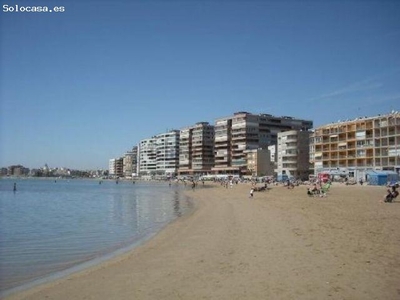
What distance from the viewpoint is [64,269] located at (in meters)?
12.6

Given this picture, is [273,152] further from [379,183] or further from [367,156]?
[379,183]

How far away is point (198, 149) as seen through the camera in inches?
7200

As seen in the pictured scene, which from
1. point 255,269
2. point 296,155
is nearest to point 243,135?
point 296,155

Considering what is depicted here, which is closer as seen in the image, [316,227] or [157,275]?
[157,275]

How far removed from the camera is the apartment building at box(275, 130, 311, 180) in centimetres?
11575

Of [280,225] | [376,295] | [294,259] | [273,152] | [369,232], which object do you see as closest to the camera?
[376,295]

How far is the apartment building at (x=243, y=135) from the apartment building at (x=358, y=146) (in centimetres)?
4643

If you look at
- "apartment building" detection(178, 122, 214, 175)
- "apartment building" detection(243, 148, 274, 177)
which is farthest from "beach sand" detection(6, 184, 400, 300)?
"apartment building" detection(178, 122, 214, 175)

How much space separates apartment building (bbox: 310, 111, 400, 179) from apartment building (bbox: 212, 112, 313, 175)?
1828 inches

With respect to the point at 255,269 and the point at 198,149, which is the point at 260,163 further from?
the point at 255,269

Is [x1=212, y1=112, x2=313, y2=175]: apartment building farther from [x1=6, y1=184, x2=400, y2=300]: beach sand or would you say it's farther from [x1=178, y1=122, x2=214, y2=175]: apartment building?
[x1=6, y1=184, x2=400, y2=300]: beach sand

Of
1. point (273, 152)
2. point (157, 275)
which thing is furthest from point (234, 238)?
point (273, 152)

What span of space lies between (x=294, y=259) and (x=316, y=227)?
6786mm

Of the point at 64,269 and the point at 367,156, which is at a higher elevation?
the point at 367,156
